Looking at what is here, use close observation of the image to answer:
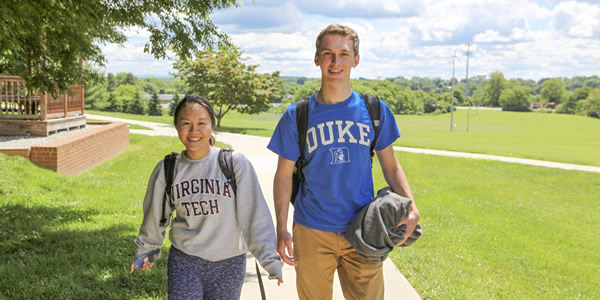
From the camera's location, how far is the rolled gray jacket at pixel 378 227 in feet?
8.51

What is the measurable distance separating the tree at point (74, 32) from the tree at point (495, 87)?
164271 mm

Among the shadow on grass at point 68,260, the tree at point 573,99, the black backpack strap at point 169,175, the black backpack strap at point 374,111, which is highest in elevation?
the tree at point 573,99

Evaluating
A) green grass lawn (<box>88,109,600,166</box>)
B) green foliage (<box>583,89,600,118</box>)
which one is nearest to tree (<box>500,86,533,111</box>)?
green foliage (<box>583,89,600,118</box>)

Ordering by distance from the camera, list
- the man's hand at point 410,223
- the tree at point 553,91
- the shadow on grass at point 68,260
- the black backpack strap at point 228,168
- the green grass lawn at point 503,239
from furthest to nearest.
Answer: the tree at point 553,91
the green grass lawn at point 503,239
the shadow on grass at point 68,260
the black backpack strap at point 228,168
the man's hand at point 410,223

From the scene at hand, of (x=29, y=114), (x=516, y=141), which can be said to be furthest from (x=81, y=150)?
(x=516, y=141)

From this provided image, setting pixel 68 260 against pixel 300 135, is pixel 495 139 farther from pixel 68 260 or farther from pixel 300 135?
pixel 300 135

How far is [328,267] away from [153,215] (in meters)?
1.01

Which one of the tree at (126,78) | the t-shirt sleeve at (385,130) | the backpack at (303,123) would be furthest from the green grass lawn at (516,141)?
the tree at (126,78)

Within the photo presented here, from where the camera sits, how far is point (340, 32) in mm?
2705

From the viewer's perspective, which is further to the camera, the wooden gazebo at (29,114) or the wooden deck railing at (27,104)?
the wooden deck railing at (27,104)

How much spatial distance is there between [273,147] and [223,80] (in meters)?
31.5

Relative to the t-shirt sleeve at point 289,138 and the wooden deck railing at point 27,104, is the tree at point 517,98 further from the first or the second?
the t-shirt sleeve at point 289,138

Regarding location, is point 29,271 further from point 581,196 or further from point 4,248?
point 581,196

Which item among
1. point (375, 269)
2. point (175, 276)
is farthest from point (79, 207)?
point (375, 269)
